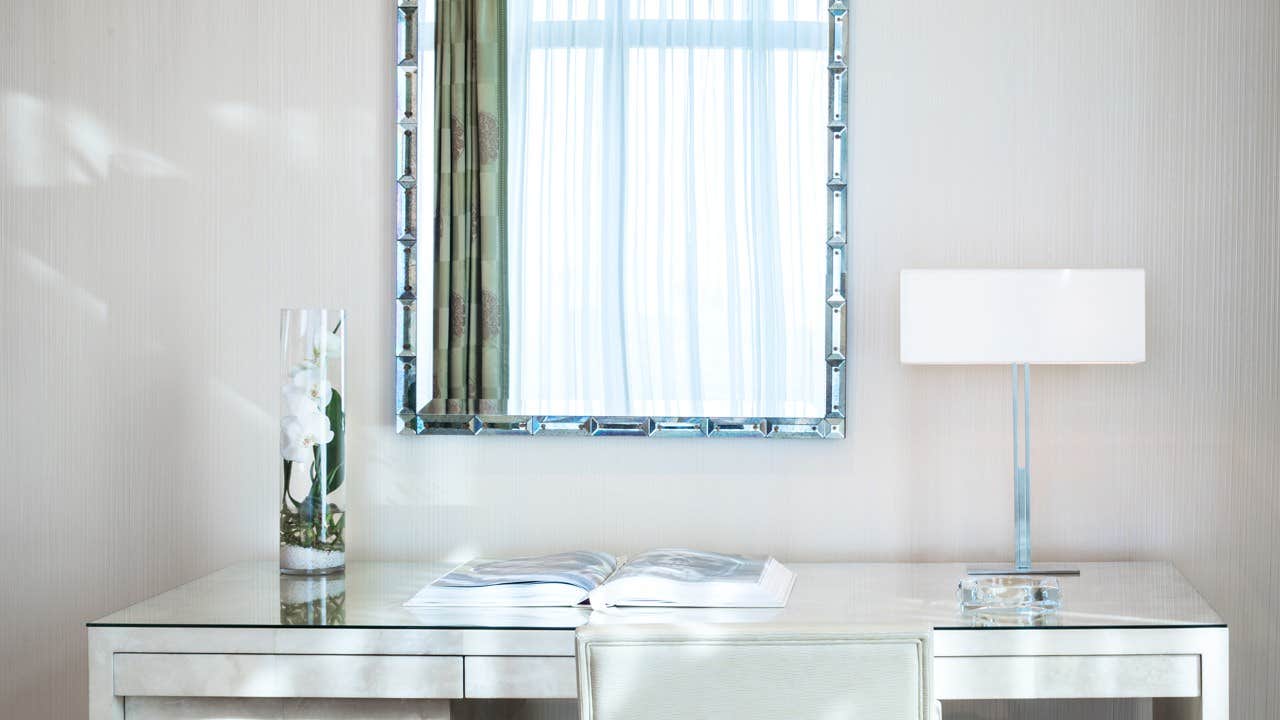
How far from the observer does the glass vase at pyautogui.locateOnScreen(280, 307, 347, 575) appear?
85.1 inches

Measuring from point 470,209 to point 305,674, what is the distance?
1.09 m

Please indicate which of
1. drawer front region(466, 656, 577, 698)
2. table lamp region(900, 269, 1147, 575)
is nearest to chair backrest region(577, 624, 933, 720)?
drawer front region(466, 656, 577, 698)

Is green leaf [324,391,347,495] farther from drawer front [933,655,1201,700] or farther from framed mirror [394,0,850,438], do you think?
drawer front [933,655,1201,700]

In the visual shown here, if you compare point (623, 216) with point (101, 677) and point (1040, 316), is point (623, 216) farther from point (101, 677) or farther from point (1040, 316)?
point (101, 677)

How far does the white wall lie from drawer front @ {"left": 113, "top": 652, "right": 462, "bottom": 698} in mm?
664

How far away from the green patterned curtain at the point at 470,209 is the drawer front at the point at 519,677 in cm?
75

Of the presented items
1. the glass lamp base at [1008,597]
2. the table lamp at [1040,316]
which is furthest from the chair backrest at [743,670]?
the table lamp at [1040,316]

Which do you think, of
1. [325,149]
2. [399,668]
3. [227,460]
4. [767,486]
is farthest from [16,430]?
[767,486]

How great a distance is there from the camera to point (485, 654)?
1819 mm

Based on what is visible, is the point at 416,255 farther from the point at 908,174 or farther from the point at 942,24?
the point at 942,24

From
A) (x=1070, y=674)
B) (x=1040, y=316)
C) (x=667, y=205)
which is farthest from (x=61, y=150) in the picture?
(x=1070, y=674)

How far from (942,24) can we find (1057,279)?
2.26 feet

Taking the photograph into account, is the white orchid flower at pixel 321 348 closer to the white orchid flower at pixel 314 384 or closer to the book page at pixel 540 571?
the white orchid flower at pixel 314 384

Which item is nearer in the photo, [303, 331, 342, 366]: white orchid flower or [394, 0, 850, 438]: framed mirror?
[303, 331, 342, 366]: white orchid flower
